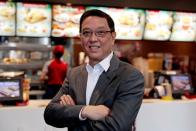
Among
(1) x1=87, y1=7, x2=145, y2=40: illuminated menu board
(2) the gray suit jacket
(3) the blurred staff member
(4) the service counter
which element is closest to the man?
(2) the gray suit jacket

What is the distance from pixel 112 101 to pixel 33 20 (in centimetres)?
394

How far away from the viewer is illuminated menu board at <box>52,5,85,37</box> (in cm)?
535

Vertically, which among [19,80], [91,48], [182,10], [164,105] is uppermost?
[182,10]

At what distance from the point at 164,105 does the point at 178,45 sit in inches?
176

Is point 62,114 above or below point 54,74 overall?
above

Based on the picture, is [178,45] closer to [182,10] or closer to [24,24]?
[182,10]

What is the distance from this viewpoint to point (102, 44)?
1.67 meters

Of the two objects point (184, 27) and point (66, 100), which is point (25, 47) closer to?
point (184, 27)

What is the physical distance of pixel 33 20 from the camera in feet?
17.4

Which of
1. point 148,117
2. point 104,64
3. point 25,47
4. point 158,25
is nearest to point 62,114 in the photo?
point 104,64

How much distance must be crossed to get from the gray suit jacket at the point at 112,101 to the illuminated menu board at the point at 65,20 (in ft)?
12.4

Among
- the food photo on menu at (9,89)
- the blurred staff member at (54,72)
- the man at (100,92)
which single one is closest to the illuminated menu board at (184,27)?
the blurred staff member at (54,72)

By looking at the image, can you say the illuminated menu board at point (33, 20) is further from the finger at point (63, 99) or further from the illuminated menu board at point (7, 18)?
the finger at point (63, 99)

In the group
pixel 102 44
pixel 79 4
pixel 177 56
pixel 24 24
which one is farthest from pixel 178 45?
pixel 102 44
